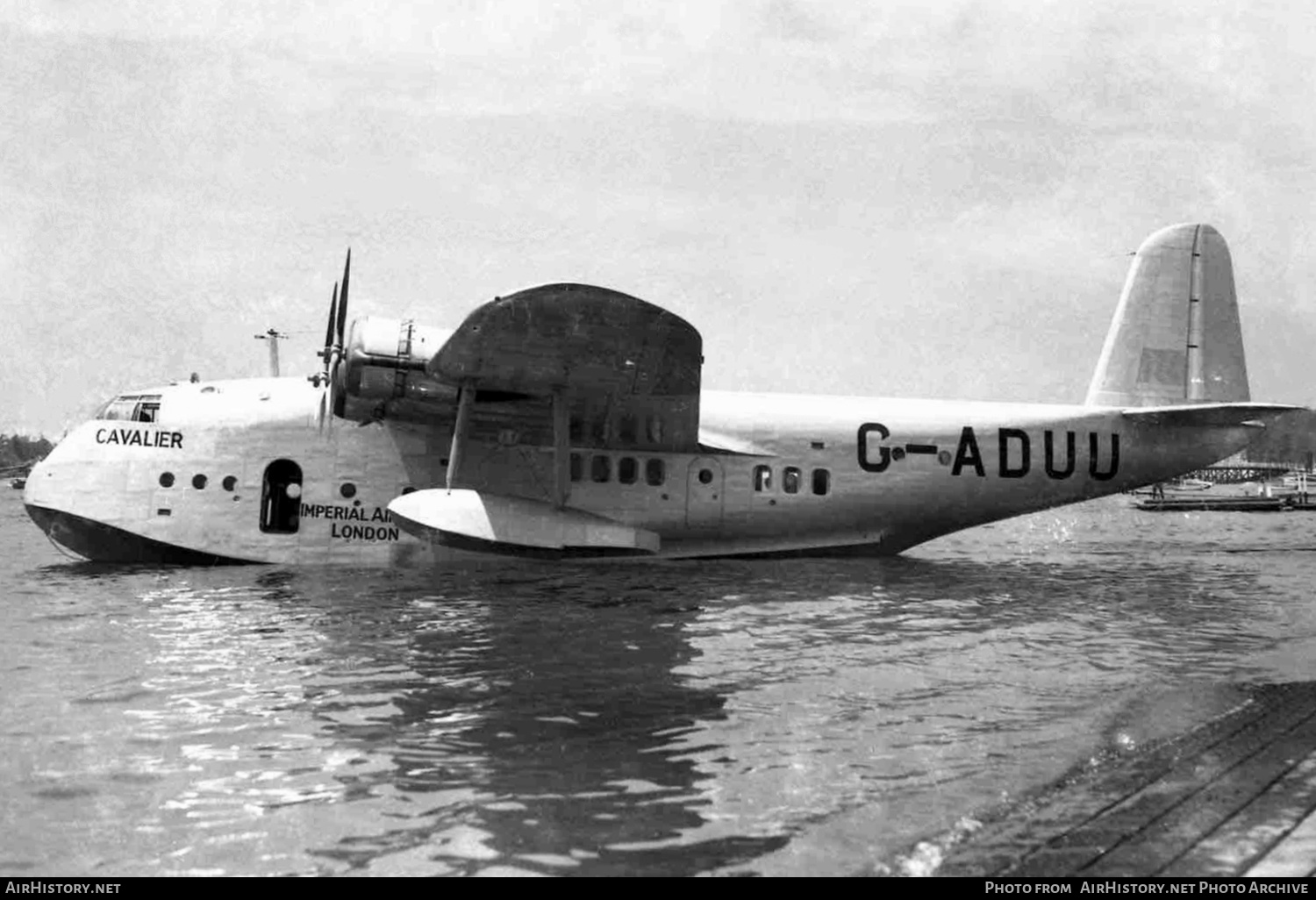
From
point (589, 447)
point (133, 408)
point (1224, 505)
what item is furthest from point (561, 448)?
point (1224, 505)

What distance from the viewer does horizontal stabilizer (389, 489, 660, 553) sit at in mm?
14547

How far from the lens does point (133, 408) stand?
16656mm

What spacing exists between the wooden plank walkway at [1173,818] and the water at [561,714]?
0.87ft

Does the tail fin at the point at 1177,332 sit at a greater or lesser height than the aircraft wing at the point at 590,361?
greater

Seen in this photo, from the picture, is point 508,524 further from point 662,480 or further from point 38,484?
point 38,484

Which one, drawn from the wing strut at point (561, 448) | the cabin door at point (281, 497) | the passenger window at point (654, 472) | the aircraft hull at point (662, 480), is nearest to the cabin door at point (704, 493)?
the aircraft hull at point (662, 480)

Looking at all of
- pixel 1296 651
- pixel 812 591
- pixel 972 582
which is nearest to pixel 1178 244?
pixel 972 582

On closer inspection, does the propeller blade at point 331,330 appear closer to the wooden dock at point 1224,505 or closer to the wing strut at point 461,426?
the wing strut at point 461,426

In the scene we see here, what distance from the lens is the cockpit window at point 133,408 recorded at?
1659 centimetres

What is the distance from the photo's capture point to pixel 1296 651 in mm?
9547

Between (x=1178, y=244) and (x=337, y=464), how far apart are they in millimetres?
15027

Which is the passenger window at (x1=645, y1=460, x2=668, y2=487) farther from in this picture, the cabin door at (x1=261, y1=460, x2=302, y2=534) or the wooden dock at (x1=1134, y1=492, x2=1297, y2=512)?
the wooden dock at (x1=1134, y1=492, x2=1297, y2=512)

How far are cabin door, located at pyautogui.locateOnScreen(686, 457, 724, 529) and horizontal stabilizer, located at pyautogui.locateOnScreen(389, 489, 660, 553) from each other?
76.0 inches
